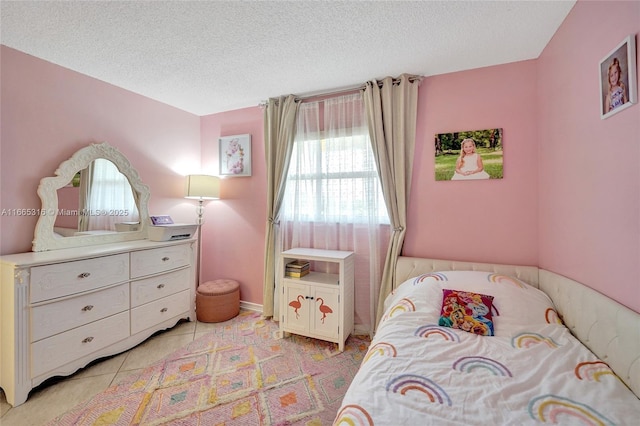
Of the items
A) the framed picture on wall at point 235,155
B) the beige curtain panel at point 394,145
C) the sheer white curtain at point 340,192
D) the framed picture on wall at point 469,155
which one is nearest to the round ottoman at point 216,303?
the sheer white curtain at point 340,192

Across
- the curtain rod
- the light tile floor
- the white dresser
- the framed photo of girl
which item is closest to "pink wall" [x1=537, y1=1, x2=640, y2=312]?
the framed photo of girl

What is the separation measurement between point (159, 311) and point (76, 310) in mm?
682

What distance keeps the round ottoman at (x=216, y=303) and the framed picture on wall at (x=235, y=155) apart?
1.37 metres

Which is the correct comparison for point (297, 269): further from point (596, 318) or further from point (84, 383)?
point (596, 318)

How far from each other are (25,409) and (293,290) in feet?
6.14

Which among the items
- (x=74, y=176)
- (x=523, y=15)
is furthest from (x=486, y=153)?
(x=74, y=176)

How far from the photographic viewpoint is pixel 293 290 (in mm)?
2473

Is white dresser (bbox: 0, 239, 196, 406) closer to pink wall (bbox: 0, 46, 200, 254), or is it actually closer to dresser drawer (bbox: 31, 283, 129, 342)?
dresser drawer (bbox: 31, 283, 129, 342)

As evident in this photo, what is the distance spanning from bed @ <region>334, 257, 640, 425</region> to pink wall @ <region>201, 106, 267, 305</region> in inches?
75.0

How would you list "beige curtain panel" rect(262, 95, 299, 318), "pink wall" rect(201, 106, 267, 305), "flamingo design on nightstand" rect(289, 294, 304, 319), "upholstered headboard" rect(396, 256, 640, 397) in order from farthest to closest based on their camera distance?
"pink wall" rect(201, 106, 267, 305) < "beige curtain panel" rect(262, 95, 299, 318) < "flamingo design on nightstand" rect(289, 294, 304, 319) < "upholstered headboard" rect(396, 256, 640, 397)

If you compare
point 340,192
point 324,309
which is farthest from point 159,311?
point 340,192

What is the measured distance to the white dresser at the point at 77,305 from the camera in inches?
65.7

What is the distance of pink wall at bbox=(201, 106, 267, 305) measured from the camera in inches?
122

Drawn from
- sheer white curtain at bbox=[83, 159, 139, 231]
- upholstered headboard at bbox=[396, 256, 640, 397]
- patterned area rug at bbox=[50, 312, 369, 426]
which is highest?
sheer white curtain at bbox=[83, 159, 139, 231]
